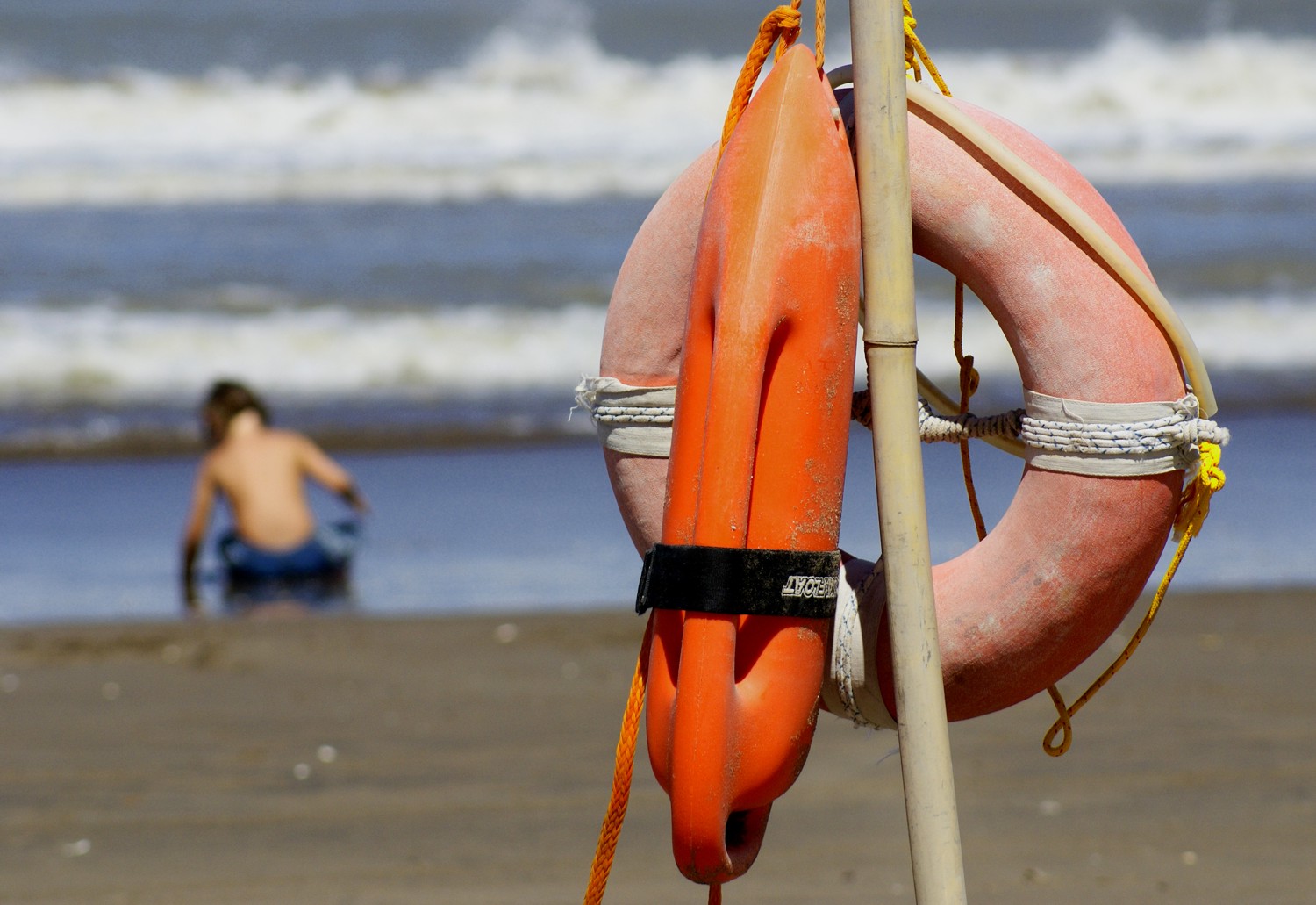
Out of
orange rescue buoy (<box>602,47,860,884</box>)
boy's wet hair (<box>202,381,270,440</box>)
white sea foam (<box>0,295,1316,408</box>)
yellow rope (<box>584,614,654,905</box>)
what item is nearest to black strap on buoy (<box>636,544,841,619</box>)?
orange rescue buoy (<box>602,47,860,884</box>)

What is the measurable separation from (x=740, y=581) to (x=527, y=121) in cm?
1787

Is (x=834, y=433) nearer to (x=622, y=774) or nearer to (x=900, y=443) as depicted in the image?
(x=900, y=443)

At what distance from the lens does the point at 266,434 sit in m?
7.01

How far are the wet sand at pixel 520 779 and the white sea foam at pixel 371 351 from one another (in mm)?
5198

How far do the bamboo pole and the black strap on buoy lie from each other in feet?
0.30

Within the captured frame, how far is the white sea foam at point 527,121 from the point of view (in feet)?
55.5

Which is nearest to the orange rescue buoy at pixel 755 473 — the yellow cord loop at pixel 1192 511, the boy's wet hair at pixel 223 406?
the yellow cord loop at pixel 1192 511

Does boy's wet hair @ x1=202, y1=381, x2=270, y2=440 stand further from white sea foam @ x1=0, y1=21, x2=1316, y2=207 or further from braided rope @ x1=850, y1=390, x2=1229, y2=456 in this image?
white sea foam @ x1=0, y1=21, x2=1316, y2=207

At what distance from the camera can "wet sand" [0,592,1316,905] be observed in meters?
3.53

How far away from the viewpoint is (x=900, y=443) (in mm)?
→ 2018

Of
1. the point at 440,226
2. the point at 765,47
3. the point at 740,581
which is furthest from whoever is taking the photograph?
the point at 440,226

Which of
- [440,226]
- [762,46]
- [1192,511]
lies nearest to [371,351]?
[440,226]

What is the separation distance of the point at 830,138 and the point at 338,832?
7.77 ft

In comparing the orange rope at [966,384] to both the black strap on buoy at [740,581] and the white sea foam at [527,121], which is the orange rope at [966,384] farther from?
the white sea foam at [527,121]
